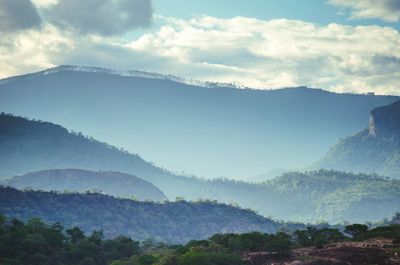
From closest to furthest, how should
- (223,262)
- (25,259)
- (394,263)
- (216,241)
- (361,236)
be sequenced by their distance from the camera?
(394,263) < (223,262) < (361,236) < (216,241) < (25,259)

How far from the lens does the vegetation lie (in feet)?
337

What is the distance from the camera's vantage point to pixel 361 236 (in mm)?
112375

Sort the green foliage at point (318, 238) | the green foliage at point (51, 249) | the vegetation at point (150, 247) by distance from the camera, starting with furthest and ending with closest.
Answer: the green foliage at point (51, 249), the green foliage at point (318, 238), the vegetation at point (150, 247)

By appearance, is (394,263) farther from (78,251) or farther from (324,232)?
(78,251)

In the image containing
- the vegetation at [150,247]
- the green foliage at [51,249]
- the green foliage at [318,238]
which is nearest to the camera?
the vegetation at [150,247]

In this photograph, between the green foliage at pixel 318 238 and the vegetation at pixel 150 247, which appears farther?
the green foliage at pixel 318 238

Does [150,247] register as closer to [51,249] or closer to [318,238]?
[51,249]

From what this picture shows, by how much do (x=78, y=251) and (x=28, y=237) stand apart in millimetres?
9390

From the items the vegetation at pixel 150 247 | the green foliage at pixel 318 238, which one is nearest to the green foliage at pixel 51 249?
the vegetation at pixel 150 247

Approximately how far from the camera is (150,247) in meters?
161

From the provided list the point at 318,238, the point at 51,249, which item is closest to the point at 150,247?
the point at 51,249

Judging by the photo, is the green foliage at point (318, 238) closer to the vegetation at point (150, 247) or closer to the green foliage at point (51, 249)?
the vegetation at point (150, 247)

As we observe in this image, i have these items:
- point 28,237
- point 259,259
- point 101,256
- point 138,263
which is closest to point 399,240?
point 259,259

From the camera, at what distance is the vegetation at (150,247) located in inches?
4045
